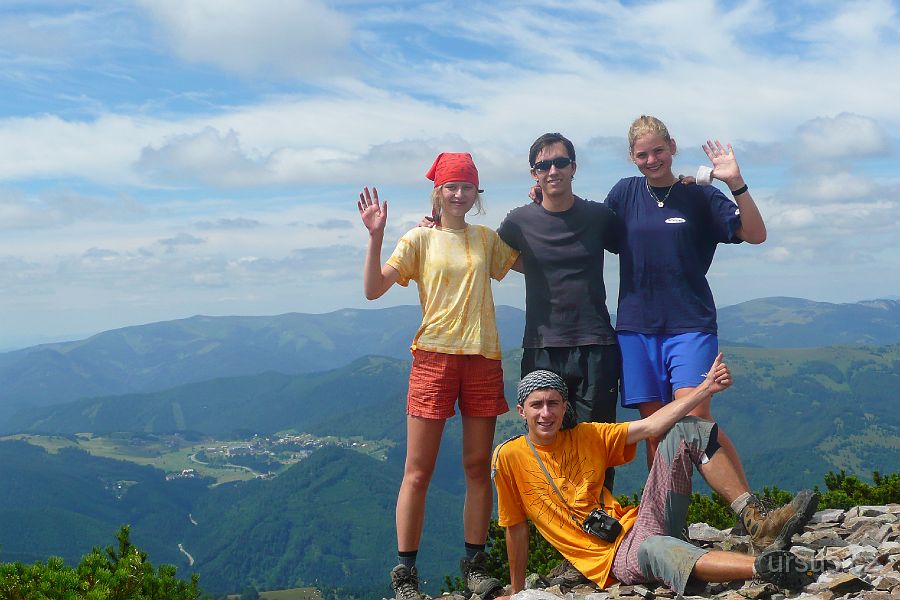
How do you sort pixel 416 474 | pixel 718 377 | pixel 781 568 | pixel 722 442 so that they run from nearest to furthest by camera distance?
pixel 781 568, pixel 718 377, pixel 722 442, pixel 416 474

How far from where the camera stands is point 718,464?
7.48m

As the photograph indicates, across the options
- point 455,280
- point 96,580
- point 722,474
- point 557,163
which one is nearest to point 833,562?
point 722,474

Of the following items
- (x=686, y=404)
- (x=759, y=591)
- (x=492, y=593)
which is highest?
(x=686, y=404)

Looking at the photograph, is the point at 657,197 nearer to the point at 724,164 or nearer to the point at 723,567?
the point at 724,164

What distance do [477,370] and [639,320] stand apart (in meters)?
1.82

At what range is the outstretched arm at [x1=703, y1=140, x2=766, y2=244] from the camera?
790 cm

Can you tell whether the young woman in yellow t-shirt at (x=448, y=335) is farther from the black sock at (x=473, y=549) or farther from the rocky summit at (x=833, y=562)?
the rocky summit at (x=833, y=562)

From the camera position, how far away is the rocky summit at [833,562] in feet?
21.8

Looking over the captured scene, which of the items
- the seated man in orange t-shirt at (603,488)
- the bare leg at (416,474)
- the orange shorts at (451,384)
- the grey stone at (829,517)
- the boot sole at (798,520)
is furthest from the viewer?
the grey stone at (829,517)

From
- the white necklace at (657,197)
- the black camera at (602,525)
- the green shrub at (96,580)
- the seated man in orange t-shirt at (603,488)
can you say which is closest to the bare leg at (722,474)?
the seated man in orange t-shirt at (603,488)

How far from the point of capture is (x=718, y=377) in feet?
24.4

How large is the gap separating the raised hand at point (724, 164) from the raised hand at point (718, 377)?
1858mm

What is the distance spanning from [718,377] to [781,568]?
70.2 inches

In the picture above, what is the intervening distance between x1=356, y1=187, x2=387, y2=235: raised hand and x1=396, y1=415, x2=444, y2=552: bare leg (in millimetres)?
2129
